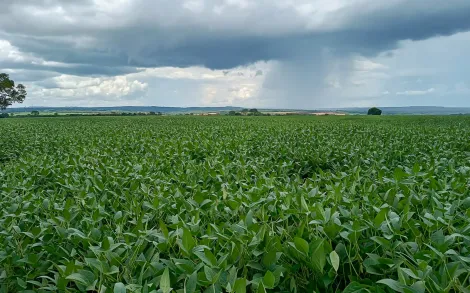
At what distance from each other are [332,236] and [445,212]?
95 centimetres

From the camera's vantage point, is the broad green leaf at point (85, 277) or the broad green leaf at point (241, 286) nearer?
the broad green leaf at point (241, 286)

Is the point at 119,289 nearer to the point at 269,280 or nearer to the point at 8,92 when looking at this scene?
the point at 269,280

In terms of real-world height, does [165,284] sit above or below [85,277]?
above

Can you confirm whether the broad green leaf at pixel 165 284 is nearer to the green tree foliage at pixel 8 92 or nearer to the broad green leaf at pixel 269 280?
the broad green leaf at pixel 269 280

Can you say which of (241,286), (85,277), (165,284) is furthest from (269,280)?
(85,277)

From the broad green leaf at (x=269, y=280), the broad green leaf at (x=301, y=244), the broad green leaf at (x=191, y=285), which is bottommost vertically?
the broad green leaf at (x=191, y=285)

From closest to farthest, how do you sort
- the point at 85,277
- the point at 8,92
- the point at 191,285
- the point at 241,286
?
the point at 241,286 < the point at 191,285 < the point at 85,277 < the point at 8,92

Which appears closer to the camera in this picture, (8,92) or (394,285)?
(394,285)

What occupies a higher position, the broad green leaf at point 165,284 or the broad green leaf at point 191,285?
the broad green leaf at point 165,284

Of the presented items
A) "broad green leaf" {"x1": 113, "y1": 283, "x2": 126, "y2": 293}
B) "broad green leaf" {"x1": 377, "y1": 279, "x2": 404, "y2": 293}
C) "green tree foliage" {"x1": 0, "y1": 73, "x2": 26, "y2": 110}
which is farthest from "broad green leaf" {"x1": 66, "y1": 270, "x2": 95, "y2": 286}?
"green tree foliage" {"x1": 0, "y1": 73, "x2": 26, "y2": 110}

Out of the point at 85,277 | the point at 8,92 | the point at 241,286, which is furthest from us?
the point at 8,92

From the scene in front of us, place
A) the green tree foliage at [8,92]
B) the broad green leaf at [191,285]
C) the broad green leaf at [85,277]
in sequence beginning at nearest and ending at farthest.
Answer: the broad green leaf at [191,285] < the broad green leaf at [85,277] < the green tree foliage at [8,92]

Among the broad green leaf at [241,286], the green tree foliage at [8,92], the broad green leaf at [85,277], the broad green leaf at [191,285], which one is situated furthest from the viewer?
the green tree foliage at [8,92]

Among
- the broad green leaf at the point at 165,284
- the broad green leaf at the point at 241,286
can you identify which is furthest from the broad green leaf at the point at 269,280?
the broad green leaf at the point at 165,284
